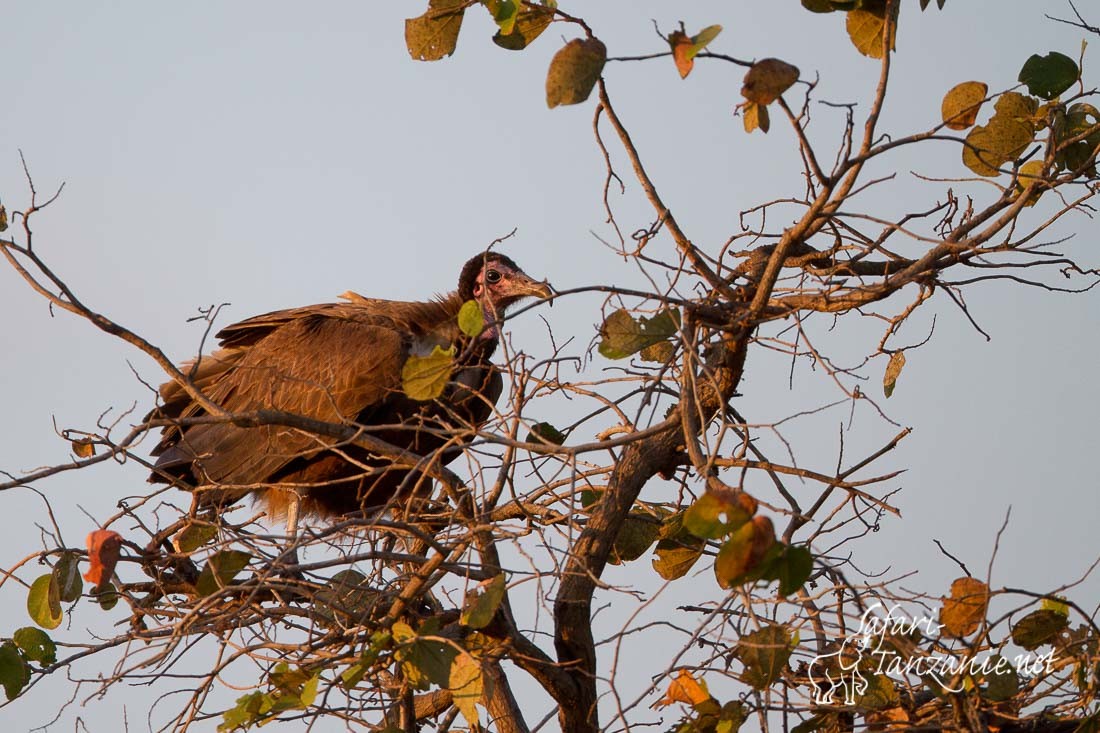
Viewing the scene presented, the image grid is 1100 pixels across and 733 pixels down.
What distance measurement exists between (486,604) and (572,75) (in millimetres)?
1197

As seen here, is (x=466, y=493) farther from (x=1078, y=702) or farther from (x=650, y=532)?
(x=1078, y=702)

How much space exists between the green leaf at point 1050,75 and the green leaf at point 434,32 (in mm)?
1498

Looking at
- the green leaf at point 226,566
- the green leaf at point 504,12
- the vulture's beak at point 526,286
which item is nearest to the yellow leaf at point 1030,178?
the green leaf at point 504,12

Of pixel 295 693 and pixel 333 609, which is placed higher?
pixel 333 609

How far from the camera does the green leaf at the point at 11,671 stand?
323 centimetres

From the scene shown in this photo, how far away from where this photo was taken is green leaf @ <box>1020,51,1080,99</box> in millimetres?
3152

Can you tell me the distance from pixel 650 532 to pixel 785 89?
1663 millimetres

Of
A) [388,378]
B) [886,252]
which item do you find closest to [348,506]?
[388,378]

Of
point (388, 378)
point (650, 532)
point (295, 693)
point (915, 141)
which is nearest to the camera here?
point (915, 141)

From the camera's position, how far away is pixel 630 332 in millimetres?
2684

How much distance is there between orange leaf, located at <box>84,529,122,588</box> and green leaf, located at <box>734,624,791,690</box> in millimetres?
1487

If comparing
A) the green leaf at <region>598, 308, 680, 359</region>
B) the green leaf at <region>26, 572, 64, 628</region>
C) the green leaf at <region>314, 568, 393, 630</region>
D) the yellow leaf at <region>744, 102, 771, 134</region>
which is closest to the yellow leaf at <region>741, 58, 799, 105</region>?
the yellow leaf at <region>744, 102, 771, 134</region>

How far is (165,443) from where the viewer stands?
6125 millimetres

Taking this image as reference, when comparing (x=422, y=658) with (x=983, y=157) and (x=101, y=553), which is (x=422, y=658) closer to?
(x=101, y=553)
